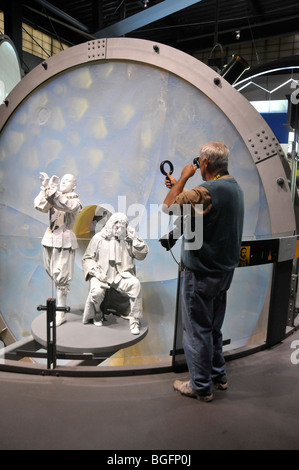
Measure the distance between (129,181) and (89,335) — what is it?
5.99ft

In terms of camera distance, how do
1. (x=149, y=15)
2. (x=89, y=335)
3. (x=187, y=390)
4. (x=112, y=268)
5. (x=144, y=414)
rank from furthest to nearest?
(x=149, y=15) < (x=112, y=268) < (x=89, y=335) < (x=187, y=390) < (x=144, y=414)

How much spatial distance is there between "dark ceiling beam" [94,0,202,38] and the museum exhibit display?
222cm

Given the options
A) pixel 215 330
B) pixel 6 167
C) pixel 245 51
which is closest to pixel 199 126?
pixel 215 330

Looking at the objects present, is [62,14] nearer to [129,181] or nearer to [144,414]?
[129,181]

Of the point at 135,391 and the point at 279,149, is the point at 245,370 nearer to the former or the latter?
the point at 135,391

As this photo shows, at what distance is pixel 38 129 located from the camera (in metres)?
4.35

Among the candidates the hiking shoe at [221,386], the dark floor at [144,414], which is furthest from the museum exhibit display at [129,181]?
the hiking shoe at [221,386]

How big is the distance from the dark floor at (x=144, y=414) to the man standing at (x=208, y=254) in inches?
6.8

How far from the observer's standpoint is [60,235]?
3.20m

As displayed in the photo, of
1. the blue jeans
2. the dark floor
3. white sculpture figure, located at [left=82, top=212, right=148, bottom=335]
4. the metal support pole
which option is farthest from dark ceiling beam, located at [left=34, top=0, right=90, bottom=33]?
the dark floor

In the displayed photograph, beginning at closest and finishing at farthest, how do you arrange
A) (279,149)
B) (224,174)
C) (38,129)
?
(224,174)
(279,149)
(38,129)

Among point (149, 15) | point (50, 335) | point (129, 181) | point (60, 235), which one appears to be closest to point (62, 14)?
point (149, 15)

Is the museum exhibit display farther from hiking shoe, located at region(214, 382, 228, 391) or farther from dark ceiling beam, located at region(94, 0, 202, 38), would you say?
dark ceiling beam, located at region(94, 0, 202, 38)

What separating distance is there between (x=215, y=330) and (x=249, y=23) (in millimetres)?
8966
